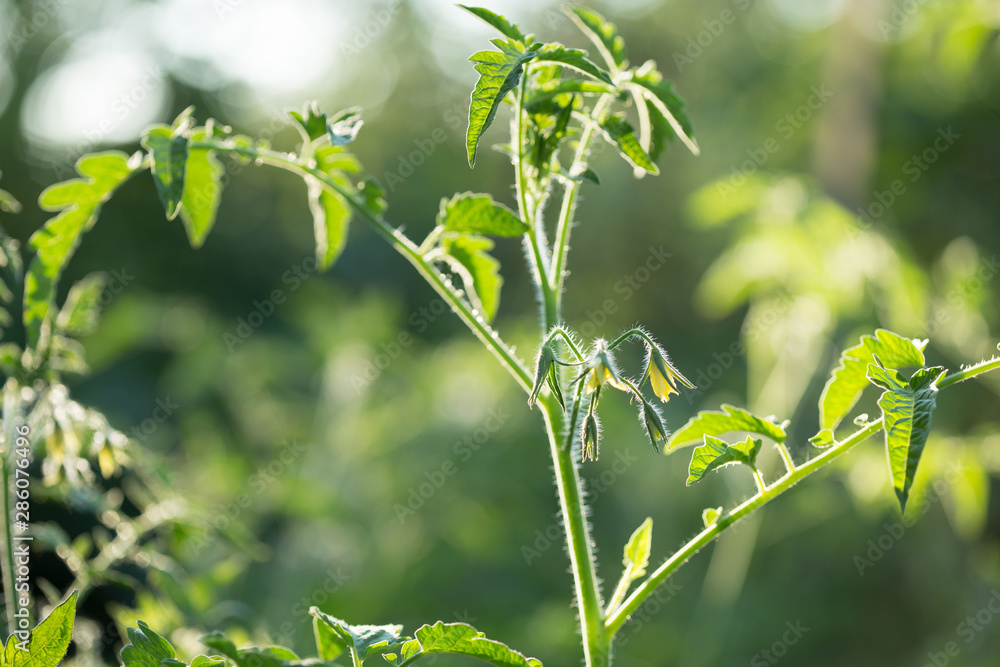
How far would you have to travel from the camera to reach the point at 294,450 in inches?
164

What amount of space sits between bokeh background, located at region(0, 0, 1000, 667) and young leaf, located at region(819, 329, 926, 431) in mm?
560

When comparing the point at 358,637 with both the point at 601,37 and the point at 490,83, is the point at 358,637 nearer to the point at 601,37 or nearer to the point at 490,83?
the point at 490,83

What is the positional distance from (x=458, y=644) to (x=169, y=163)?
0.65 metres

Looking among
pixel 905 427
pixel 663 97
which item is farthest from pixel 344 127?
pixel 905 427

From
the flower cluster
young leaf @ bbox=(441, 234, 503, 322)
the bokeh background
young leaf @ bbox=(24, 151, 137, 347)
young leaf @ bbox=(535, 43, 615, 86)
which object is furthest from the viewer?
the bokeh background

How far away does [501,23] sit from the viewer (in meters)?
0.91

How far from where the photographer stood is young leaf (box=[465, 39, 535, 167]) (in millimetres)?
816

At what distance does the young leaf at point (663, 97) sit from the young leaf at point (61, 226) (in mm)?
689

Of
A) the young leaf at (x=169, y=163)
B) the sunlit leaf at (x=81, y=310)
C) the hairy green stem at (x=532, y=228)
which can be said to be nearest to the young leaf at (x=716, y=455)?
the hairy green stem at (x=532, y=228)

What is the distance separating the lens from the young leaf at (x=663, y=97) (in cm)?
97

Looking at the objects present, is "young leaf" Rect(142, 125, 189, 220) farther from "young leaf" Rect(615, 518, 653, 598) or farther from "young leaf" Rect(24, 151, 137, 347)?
"young leaf" Rect(615, 518, 653, 598)

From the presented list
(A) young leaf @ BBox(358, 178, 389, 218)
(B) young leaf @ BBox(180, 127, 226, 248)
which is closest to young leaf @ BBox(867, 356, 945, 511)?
(A) young leaf @ BBox(358, 178, 389, 218)

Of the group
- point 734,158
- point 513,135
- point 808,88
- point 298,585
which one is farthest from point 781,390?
point 808,88

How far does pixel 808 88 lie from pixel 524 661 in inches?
298
